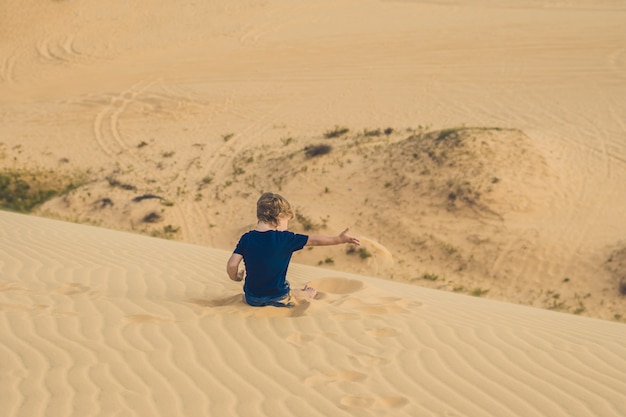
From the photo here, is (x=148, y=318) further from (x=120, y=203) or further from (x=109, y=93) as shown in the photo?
(x=109, y=93)

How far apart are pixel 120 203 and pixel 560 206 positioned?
974 centimetres

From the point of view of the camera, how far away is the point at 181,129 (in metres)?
23.6

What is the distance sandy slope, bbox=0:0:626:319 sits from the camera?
48.8 ft

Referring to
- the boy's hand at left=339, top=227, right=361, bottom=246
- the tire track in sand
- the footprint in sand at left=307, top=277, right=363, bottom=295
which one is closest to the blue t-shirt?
the boy's hand at left=339, top=227, right=361, bottom=246

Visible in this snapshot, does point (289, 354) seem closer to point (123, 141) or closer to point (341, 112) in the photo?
point (123, 141)

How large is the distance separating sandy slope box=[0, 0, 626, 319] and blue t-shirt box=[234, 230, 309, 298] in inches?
300

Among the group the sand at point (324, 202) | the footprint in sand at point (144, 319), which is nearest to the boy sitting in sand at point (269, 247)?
the sand at point (324, 202)

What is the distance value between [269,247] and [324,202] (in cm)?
1083

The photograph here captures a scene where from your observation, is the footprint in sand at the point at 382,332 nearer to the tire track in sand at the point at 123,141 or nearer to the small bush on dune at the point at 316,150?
the tire track in sand at the point at 123,141

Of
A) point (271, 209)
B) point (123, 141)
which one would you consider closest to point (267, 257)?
point (271, 209)

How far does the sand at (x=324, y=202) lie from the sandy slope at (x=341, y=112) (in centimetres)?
9

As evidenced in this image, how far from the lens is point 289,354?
544 centimetres

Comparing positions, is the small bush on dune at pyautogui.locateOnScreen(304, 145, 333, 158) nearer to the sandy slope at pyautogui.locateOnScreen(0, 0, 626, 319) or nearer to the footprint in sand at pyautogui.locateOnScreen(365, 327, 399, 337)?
the sandy slope at pyautogui.locateOnScreen(0, 0, 626, 319)

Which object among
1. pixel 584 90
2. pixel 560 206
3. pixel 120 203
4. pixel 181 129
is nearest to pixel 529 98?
pixel 584 90
